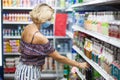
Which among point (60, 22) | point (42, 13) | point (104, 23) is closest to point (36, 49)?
point (42, 13)

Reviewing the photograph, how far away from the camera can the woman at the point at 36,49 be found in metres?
3.71

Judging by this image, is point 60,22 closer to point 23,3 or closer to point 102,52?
point 23,3

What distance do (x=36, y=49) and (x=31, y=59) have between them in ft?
0.63

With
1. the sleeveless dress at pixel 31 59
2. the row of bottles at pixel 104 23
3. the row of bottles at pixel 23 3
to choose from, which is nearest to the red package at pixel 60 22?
the row of bottles at pixel 23 3

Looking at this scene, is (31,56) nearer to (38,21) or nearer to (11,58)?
(38,21)

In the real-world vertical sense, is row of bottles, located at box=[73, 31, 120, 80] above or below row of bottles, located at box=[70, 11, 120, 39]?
below

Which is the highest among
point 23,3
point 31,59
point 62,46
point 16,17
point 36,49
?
point 23,3

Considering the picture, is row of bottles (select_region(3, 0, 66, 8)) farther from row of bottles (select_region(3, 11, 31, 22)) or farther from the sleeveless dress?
the sleeveless dress

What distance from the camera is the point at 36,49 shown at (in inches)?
149

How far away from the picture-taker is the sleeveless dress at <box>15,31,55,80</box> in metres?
3.75

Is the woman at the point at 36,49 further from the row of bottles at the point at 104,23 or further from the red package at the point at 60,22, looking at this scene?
the red package at the point at 60,22

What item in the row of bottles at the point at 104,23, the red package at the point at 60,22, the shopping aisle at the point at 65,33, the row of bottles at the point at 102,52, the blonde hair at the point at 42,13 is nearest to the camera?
the row of bottles at the point at 104,23

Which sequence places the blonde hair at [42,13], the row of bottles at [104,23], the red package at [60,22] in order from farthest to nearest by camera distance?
the red package at [60,22] < the blonde hair at [42,13] < the row of bottles at [104,23]

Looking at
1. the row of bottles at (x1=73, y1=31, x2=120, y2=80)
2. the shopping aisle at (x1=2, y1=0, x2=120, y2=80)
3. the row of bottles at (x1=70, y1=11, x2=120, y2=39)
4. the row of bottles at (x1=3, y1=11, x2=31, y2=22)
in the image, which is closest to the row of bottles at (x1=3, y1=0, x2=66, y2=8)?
the shopping aisle at (x1=2, y1=0, x2=120, y2=80)
